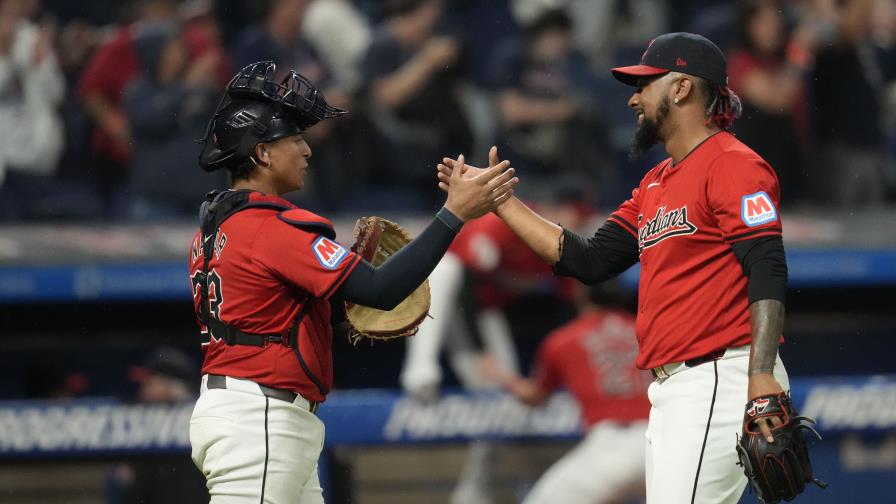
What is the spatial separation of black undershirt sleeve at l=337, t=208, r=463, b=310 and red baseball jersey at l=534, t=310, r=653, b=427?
2.72 m

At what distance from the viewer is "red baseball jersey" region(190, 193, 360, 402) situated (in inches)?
125

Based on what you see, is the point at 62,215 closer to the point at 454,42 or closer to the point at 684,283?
the point at 454,42

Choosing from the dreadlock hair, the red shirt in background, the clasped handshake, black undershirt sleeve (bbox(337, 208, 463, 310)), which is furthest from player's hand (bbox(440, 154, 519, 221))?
the red shirt in background

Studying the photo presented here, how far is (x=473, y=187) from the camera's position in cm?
338

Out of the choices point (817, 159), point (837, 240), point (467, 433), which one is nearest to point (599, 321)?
point (467, 433)

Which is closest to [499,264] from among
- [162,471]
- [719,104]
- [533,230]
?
[162,471]

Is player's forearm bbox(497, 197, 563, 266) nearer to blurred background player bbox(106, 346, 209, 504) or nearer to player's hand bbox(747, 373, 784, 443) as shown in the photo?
player's hand bbox(747, 373, 784, 443)

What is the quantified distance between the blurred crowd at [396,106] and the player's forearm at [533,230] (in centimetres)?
385

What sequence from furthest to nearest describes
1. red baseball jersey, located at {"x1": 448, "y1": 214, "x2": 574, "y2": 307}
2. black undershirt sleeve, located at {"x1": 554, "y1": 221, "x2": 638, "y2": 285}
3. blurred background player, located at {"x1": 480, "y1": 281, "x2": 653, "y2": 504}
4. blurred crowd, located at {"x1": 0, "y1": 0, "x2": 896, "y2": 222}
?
blurred crowd, located at {"x1": 0, "y1": 0, "x2": 896, "y2": 222}, red baseball jersey, located at {"x1": 448, "y1": 214, "x2": 574, "y2": 307}, blurred background player, located at {"x1": 480, "y1": 281, "x2": 653, "y2": 504}, black undershirt sleeve, located at {"x1": 554, "y1": 221, "x2": 638, "y2": 285}

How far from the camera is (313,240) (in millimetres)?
3197

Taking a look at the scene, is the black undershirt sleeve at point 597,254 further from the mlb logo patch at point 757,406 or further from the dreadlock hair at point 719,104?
the mlb logo patch at point 757,406

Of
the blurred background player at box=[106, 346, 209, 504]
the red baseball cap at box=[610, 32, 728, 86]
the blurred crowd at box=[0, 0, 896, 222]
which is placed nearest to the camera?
the red baseball cap at box=[610, 32, 728, 86]

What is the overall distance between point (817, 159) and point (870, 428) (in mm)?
2183

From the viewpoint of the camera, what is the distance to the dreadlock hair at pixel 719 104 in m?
3.46
